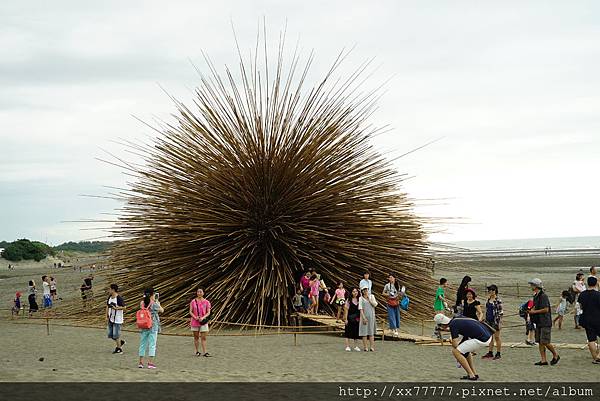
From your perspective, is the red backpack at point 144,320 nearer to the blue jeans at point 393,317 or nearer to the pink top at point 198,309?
the pink top at point 198,309

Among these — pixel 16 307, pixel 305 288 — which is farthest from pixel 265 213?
pixel 16 307

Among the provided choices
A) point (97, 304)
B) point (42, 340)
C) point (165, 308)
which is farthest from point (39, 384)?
point (97, 304)

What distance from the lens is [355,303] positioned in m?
11.5

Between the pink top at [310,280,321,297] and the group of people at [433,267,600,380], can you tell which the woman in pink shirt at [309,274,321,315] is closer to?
the pink top at [310,280,321,297]

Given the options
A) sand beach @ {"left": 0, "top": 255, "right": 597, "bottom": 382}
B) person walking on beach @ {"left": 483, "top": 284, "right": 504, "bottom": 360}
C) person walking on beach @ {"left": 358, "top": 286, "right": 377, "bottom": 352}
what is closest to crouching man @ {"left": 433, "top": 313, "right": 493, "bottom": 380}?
sand beach @ {"left": 0, "top": 255, "right": 597, "bottom": 382}

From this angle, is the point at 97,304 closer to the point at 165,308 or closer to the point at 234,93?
the point at 165,308

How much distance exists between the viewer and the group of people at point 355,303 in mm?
11383

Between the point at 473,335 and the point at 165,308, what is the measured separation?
8099 millimetres

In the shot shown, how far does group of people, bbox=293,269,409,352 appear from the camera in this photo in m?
11.4

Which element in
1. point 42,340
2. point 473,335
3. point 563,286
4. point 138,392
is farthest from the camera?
point 563,286

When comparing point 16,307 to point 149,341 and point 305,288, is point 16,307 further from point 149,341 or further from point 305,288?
point 149,341

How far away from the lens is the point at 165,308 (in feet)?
47.5

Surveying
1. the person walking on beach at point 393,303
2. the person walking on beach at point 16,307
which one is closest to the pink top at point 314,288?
the person walking on beach at point 393,303

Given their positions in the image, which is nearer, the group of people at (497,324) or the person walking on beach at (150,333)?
the group of people at (497,324)
